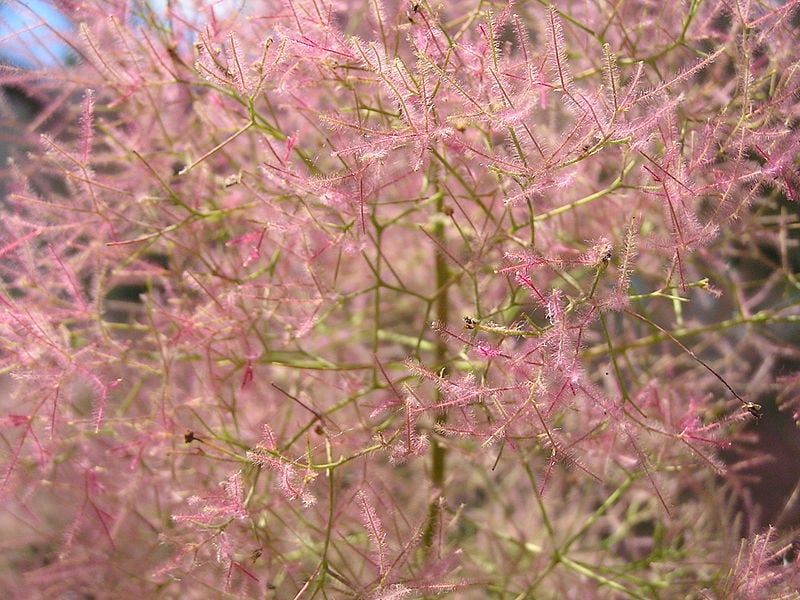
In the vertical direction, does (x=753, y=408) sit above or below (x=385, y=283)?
below

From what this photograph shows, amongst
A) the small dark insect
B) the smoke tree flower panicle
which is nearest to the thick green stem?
the smoke tree flower panicle

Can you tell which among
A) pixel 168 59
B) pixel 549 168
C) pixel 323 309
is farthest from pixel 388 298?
pixel 549 168

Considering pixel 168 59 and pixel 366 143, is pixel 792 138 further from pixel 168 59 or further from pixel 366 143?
pixel 168 59

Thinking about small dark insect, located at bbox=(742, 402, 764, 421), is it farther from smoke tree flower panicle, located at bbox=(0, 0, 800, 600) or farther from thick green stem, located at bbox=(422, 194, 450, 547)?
thick green stem, located at bbox=(422, 194, 450, 547)

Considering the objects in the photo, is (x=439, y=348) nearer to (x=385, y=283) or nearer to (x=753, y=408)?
(x=385, y=283)

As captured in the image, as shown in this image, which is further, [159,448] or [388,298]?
[388,298]

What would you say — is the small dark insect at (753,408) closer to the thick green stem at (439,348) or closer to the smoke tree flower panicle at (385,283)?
the smoke tree flower panicle at (385,283)

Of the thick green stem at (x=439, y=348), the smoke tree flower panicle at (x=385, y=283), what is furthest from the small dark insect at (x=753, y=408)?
the thick green stem at (x=439, y=348)

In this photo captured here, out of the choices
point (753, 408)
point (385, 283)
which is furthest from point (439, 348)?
point (753, 408)
